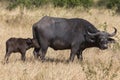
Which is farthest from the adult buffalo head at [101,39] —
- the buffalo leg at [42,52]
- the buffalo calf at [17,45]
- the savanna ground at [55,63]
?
the buffalo calf at [17,45]

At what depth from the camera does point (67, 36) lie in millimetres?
13312

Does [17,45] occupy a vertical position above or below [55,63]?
above

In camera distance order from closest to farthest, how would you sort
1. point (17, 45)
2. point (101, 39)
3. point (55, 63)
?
1. point (55, 63)
2. point (17, 45)
3. point (101, 39)

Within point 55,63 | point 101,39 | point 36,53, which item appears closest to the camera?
point 55,63

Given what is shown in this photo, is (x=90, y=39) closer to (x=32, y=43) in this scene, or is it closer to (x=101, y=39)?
(x=101, y=39)

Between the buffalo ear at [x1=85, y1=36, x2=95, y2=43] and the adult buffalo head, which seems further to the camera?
the buffalo ear at [x1=85, y1=36, x2=95, y2=43]

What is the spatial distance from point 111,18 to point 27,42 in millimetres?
11672

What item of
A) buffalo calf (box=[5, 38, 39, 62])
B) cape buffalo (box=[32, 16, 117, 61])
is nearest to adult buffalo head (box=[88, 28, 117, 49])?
cape buffalo (box=[32, 16, 117, 61])

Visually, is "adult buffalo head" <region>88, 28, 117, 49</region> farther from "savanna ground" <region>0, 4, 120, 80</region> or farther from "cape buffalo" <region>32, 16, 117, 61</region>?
"savanna ground" <region>0, 4, 120, 80</region>

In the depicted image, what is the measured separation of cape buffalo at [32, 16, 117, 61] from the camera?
13.2 metres

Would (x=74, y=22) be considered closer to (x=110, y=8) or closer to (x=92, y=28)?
(x=92, y=28)

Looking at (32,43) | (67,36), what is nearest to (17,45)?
(32,43)

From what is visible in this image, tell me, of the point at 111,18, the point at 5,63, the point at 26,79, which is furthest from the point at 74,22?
the point at 111,18

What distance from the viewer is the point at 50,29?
13.3 meters
